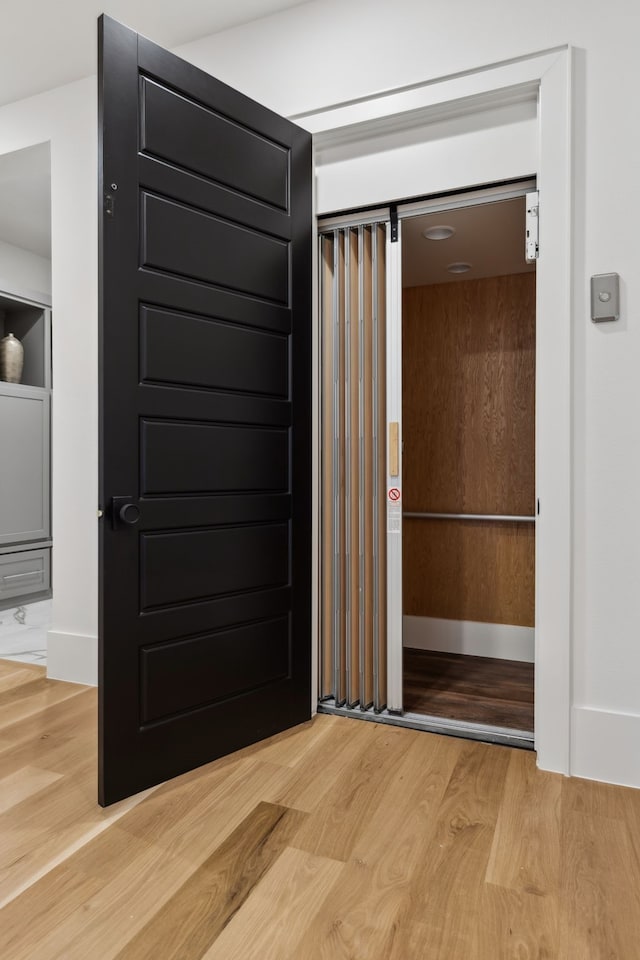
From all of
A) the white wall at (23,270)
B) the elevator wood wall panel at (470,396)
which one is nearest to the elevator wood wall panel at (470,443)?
the elevator wood wall panel at (470,396)

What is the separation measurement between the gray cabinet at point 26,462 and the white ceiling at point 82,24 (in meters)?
2.12

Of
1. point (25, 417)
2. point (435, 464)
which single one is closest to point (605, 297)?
point (435, 464)

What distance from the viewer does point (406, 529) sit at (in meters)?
3.60

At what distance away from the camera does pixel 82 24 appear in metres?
2.58

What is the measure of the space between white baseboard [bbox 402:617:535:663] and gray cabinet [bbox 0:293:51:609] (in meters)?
2.97

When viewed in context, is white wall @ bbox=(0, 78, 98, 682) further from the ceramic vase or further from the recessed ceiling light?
the ceramic vase

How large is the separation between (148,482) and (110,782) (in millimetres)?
900

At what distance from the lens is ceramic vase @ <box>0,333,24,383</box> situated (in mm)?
4605

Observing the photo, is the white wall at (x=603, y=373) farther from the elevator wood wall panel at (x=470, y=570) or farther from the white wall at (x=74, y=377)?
the white wall at (x=74, y=377)

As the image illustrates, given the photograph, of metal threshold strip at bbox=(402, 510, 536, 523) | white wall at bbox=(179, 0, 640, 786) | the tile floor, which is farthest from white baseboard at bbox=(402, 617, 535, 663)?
the tile floor

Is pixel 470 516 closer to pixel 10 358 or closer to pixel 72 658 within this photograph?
pixel 72 658

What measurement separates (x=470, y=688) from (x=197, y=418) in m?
1.80

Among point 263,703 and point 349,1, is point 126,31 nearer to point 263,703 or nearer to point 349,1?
point 349,1

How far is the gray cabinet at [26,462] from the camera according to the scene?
4477 millimetres
